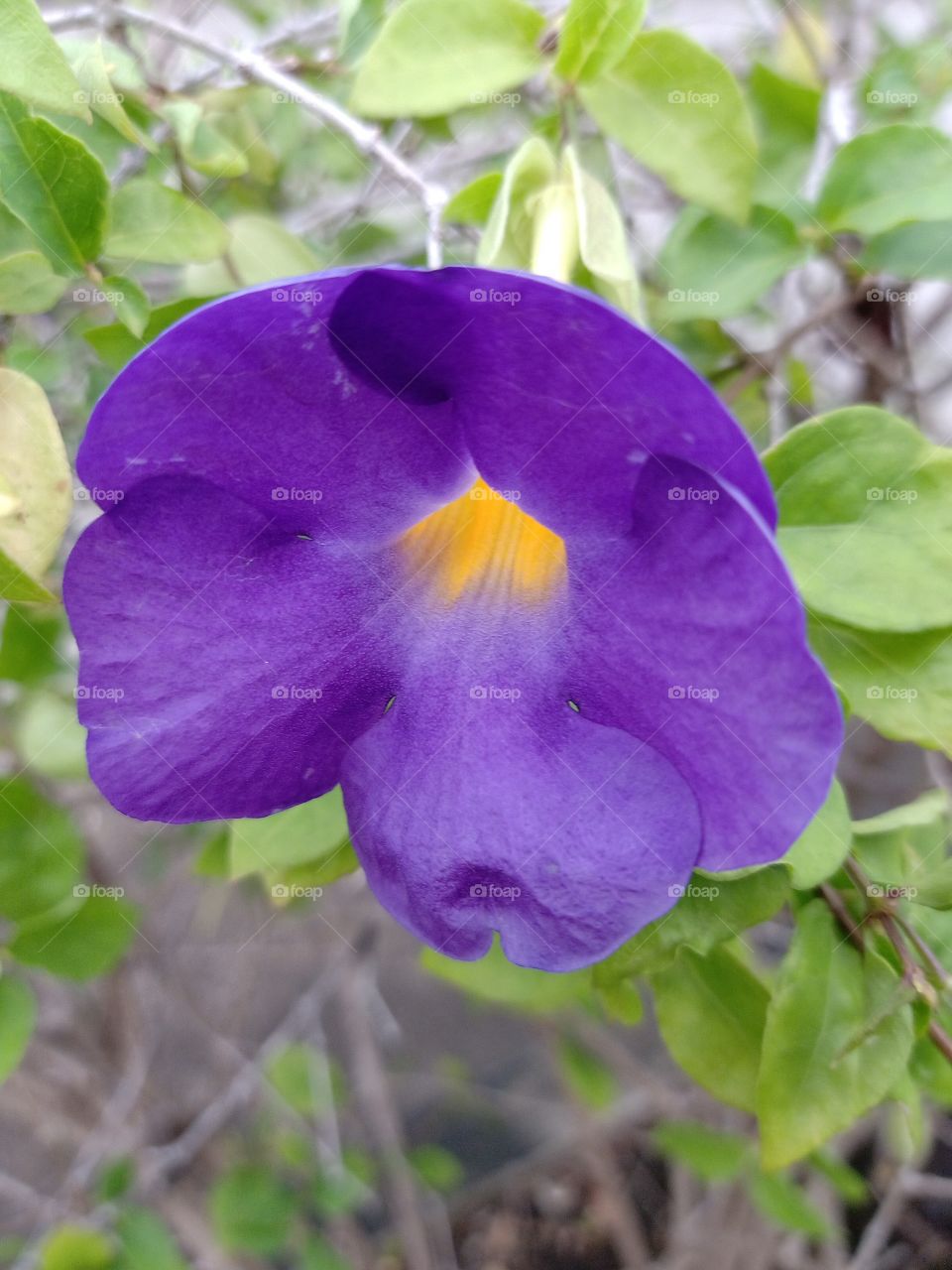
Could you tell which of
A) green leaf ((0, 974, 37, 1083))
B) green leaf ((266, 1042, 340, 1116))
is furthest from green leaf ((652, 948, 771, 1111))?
green leaf ((266, 1042, 340, 1116))

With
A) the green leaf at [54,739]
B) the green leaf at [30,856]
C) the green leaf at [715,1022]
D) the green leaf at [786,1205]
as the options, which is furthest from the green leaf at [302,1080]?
the green leaf at [715,1022]

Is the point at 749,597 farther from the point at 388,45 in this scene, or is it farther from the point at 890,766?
the point at 890,766

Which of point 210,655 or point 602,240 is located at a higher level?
point 602,240

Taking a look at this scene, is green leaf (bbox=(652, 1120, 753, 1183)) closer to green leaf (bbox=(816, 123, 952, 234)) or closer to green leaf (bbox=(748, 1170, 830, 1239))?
green leaf (bbox=(748, 1170, 830, 1239))

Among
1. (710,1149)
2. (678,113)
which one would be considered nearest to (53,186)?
(678,113)

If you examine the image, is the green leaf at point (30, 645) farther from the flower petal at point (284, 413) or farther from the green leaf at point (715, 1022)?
the green leaf at point (715, 1022)

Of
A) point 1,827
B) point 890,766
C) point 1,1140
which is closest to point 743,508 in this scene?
point 1,827

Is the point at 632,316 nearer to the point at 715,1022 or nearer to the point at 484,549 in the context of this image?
the point at 484,549
